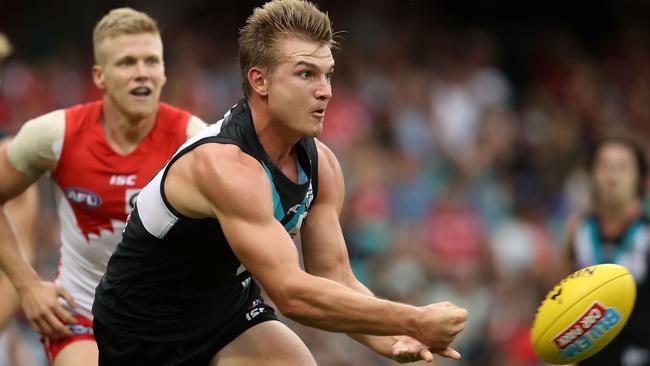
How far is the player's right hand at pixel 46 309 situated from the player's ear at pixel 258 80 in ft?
5.65

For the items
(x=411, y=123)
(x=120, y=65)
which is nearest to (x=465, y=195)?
(x=411, y=123)

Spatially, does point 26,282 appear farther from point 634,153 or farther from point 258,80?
point 634,153

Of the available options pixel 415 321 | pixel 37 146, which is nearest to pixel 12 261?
pixel 37 146

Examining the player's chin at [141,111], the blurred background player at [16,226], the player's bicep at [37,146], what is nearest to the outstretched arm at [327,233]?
Answer: the player's chin at [141,111]

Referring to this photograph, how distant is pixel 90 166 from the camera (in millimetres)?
6008

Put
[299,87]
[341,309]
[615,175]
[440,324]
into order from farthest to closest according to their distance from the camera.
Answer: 1. [615,175]
2. [299,87]
3. [341,309]
4. [440,324]

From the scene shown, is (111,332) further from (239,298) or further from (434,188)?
(434,188)

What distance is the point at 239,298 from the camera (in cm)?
523

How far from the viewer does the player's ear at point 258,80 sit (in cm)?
483

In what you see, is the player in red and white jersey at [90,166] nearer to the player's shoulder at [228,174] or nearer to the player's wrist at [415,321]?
the player's shoulder at [228,174]

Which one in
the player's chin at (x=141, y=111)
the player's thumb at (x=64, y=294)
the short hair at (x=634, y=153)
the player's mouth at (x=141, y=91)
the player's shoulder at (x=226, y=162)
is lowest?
the player's thumb at (x=64, y=294)

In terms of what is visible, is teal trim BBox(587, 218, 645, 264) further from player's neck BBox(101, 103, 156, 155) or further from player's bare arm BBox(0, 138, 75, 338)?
player's bare arm BBox(0, 138, 75, 338)

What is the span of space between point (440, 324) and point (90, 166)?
2458mm

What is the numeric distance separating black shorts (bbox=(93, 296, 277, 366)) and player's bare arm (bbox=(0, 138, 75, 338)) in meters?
0.69
